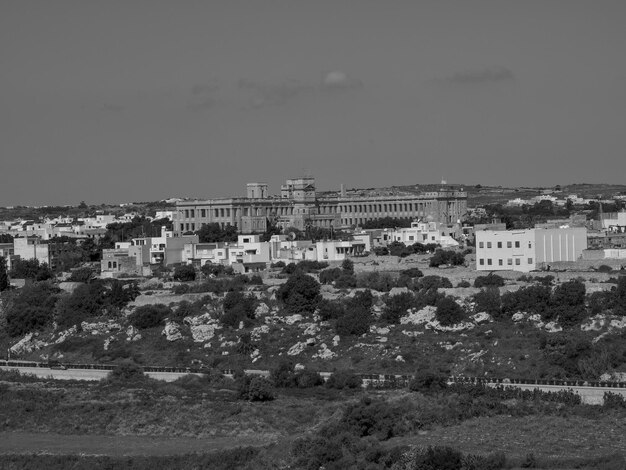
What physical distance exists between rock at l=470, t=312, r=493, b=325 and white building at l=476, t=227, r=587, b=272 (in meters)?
8.26

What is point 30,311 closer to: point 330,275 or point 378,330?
point 330,275

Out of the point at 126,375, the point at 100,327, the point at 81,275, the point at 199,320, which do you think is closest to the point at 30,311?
the point at 100,327

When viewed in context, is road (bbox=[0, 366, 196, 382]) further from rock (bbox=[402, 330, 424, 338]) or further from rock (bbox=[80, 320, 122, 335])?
rock (bbox=[402, 330, 424, 338])

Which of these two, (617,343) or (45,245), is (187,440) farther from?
(45,245)

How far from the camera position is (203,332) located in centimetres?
4853

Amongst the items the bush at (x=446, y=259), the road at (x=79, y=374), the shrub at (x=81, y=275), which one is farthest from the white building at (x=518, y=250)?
the shrub at (x=81, y=275)

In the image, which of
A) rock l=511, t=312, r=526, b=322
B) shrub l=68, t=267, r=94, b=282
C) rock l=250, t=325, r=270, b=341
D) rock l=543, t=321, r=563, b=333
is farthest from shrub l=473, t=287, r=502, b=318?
shrub l=68, t=267, r=94, b=282

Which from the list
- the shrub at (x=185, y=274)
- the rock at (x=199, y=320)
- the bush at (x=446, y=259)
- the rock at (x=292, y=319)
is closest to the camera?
the rock at (x=292, y=319)

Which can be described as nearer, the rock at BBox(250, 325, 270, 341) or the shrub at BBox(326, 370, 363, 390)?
the shrub at BBox(326, 370, 363, 390)

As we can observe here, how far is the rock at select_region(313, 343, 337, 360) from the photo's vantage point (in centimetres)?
4456

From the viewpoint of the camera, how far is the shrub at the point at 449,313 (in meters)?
45.8

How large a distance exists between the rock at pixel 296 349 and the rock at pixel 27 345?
413 inches

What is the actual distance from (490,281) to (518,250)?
15.5 feet

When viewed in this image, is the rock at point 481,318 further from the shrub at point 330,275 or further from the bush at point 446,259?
the bush at point 446,259
